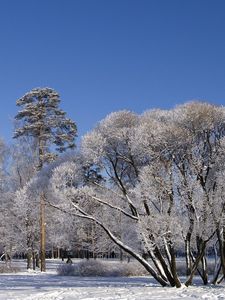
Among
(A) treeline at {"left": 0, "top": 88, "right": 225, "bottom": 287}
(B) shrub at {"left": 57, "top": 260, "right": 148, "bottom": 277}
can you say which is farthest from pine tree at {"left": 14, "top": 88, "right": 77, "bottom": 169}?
(A) treeline at {"left": 0, "top": 88, "right": 225, "bottom": 287}

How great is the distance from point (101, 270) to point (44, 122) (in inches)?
498

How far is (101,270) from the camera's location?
89.5 ft

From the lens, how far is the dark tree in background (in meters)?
34.5

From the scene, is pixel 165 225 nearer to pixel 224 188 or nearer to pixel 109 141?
pixel 224 188

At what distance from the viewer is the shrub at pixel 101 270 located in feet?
87.9

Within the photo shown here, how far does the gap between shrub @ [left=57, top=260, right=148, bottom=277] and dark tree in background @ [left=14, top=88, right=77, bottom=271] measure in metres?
9.05

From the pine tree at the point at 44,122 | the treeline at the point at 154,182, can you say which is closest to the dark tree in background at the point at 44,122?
the pine tree at the point at 44,122

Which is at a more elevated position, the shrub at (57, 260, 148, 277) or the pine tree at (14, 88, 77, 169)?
the pine tree at (14, 88, 77, 169)

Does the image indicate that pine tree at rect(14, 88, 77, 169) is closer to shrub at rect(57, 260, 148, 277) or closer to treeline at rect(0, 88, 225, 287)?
shrub at rect(57, 260, 148, 277)

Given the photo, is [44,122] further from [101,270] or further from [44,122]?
[101,270]

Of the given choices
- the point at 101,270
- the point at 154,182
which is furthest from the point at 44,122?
the point at 154,182

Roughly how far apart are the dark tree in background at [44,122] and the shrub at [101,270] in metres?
9.05

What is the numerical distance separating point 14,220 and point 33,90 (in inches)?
407

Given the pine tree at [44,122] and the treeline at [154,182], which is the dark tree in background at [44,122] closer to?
the pine tree at [44,122]
